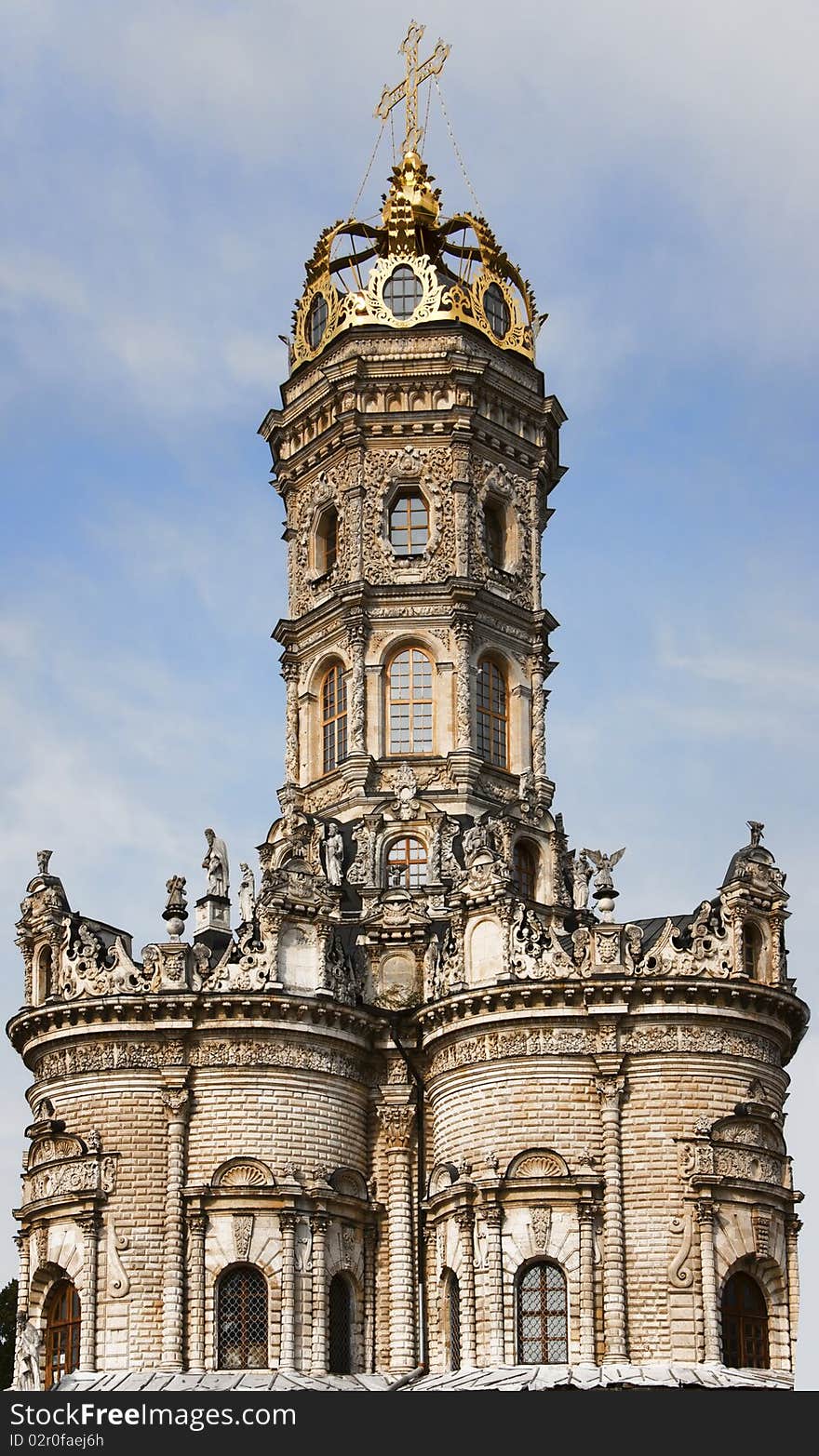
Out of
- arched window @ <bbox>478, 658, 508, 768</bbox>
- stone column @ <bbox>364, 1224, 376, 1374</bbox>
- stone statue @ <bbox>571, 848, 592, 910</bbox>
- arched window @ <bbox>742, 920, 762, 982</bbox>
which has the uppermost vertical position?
arched window @ <bbox>478, 658, 508, 768</bbox>

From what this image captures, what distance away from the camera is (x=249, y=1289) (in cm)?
4853

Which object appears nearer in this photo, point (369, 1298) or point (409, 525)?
point (369, 1298)

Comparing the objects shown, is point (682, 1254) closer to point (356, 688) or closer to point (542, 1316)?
point (542, 1316)

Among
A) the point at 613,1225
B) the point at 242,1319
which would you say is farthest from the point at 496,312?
the point at 242,1319

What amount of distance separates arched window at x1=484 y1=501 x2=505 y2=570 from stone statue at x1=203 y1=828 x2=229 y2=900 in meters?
11.6

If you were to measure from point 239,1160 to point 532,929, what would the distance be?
8.10m

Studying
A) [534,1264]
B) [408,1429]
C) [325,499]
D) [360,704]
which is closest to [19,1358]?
[534,1264]

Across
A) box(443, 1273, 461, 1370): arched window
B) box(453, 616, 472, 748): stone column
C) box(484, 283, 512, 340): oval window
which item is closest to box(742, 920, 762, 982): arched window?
box(443, 1273, 461, 1370): arched window

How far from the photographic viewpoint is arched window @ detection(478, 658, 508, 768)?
57812 millimetres

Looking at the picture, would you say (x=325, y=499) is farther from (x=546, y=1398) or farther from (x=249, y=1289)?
(x=546, y=1398)

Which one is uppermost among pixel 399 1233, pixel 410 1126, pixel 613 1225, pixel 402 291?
pixel 402 291

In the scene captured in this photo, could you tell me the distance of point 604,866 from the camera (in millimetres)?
50125

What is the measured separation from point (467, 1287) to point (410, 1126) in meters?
4.48

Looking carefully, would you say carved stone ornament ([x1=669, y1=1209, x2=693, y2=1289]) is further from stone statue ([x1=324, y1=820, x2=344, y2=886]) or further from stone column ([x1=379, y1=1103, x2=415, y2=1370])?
stone statue ([x1=324, y1=820, x2=344, y2=886])
